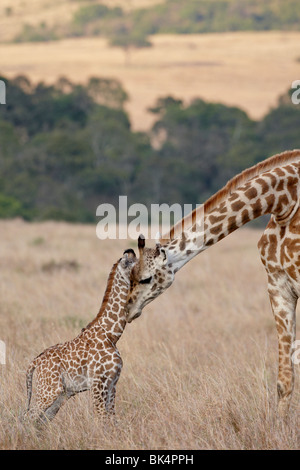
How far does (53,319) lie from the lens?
8.84m

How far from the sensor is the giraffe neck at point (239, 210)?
4930mm

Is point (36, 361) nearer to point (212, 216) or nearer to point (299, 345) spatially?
point (212, 216)

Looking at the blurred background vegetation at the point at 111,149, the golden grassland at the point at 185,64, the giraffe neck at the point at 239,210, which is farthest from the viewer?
the golden grassland at the point at 185,64

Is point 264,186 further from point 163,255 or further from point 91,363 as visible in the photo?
point 91,363

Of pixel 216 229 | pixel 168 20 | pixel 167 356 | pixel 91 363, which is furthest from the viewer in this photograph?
pixel 168 20

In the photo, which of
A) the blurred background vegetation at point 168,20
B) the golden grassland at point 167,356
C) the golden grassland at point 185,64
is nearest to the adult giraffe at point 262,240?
the golden grassland at point 167,356

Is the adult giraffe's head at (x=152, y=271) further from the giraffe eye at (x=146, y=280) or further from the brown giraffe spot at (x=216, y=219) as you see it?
the brown giraffe spot at (x=216, y=219)

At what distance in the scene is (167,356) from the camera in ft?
23.3

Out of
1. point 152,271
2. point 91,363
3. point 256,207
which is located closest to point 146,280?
point 152,271

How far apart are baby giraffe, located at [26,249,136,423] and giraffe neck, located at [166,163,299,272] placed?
1.64 ft

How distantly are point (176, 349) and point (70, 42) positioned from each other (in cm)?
11024

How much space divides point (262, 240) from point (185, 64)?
314ft

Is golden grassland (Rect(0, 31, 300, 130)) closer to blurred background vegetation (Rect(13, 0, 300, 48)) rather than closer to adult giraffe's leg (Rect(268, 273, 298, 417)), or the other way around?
blurred background vegetation (Rect(13, 0, 300, 48))

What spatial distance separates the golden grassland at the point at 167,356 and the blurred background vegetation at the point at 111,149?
2137cm
